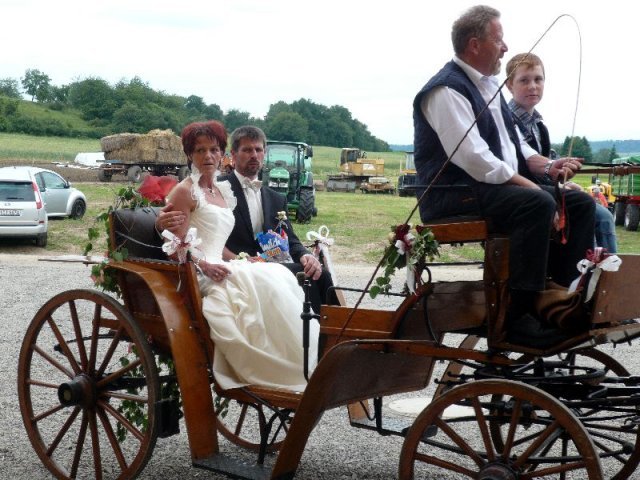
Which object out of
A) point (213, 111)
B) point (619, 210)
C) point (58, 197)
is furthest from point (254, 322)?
point (213, 111)

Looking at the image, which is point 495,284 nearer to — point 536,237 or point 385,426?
point 536,237

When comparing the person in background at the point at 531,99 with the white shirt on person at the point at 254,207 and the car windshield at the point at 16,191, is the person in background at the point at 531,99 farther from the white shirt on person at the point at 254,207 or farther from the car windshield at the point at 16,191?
the car windshield at the point at 16,191

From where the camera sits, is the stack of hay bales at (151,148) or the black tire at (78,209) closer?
the black tire at (78,209)

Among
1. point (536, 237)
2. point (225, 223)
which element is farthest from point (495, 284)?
point (225, 223)

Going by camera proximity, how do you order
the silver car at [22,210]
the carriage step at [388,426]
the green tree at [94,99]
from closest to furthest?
the carriage step at [388,426] < the silver car at [22,210] < the green tree at [94,99]

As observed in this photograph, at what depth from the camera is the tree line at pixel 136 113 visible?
65.8m

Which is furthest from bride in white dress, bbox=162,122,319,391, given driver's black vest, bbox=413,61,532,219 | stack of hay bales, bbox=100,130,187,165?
stack of hay bales, bbox=100,130,187,165

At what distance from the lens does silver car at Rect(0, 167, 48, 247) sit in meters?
17.9

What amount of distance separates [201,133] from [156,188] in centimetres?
45

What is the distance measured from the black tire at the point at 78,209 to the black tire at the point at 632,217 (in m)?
14.3

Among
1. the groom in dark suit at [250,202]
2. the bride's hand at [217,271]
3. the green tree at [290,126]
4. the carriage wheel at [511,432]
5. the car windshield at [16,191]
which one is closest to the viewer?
the carriage wheel at [511,432]

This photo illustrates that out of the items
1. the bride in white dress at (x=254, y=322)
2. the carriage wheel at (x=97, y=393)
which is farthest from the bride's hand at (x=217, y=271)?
the carriage wheel at (x=97, y=393)

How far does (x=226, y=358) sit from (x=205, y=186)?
42.1 inches

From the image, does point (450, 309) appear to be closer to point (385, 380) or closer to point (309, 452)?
point (385, 380)
